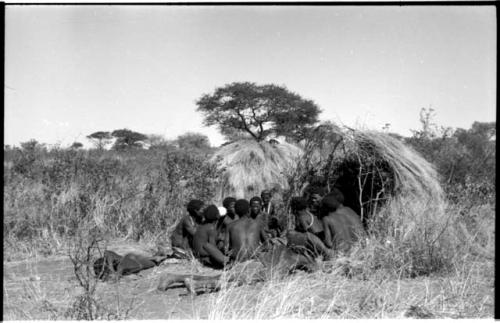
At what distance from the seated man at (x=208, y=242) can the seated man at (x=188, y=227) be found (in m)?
Result: 0.15

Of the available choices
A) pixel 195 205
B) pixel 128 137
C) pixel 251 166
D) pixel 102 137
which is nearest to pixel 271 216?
pixel 195 205

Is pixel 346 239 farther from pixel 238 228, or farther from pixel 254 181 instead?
pixel 254 181

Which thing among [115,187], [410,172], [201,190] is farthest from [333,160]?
[115,187]

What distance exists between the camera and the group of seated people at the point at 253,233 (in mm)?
6117

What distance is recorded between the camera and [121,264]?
5836mm

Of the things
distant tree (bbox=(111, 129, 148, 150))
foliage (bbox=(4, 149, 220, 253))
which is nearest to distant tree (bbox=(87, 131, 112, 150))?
distant tree (bbox=(111, 129, 148, 150))

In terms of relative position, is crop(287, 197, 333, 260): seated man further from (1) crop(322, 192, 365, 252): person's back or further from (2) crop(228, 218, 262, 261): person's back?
(2) crop(228, 218, 262, 261): person's back

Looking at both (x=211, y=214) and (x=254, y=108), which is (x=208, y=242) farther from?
(x=254, y=108)

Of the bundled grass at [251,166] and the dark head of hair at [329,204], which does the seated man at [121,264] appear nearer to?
the dark head of hair at [329,204]

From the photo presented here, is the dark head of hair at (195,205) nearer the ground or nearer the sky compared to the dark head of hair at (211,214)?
nearer the sky

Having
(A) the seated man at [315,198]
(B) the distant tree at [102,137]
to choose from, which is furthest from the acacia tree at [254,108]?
(A) the seated man at [315,198]

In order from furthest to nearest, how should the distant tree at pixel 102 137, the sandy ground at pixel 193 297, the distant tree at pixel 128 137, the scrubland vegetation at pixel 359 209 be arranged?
1. the distant tree at pixel 128 137
2. the distant tree at pixel 102 137
3. the scrubland vegetation at pixel 359 209
4. the sandy ground at pixel 193 297

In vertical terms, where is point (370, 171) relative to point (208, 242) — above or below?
above

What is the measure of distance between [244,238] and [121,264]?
1436mm
